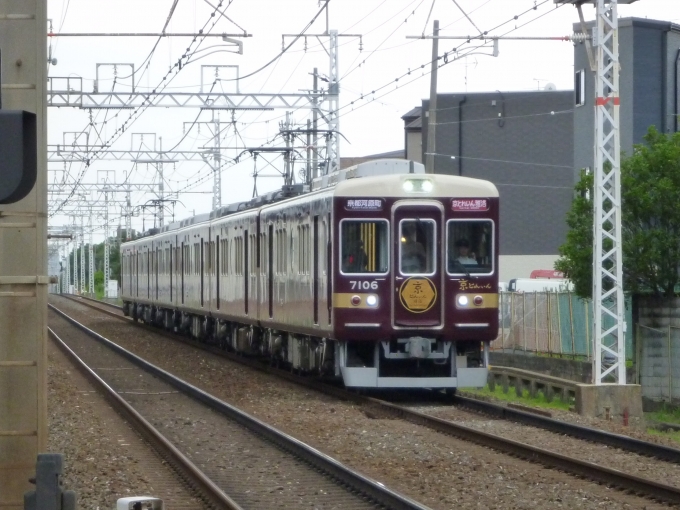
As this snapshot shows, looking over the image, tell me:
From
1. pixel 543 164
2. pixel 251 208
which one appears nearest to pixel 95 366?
pixel 251 208

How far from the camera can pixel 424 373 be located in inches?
631

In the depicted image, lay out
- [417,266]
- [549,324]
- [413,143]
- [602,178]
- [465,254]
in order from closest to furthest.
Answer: [602,178] < [417,266] < [465,254] < [549,324] < [413,143]

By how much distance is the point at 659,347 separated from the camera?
2145 centimetres

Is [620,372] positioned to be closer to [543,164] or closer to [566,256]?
[566,256]

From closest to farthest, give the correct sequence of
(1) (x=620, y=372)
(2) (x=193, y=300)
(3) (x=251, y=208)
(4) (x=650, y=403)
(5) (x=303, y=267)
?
1. (1) (x=620, y=372)
2. (5) (x=303, y=267)
3. (4) (x=650, y=403)
4. (3) (x=251, y=208)
5. (2) (x=193, y=300)

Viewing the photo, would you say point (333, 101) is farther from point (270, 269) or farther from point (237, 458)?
point (237, 458)

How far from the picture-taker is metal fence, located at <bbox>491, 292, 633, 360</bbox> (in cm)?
2419

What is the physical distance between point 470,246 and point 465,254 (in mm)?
125

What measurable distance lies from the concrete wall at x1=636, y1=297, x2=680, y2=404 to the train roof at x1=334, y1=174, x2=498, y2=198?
21.8ft

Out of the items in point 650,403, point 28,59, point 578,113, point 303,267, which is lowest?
point 650,403

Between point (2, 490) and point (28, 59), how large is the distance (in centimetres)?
253

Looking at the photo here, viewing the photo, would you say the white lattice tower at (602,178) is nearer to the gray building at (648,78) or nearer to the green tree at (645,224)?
the green tree at (645,224)

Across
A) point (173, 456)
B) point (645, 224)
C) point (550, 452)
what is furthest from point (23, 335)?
point (645, 224)

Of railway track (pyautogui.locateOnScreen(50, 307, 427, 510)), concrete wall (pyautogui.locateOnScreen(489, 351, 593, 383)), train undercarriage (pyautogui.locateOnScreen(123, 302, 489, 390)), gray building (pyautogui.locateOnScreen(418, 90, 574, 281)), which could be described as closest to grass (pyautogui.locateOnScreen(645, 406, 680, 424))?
concrete wall (pyautogui.locateOnScreen(489, 351, 593, 383))
